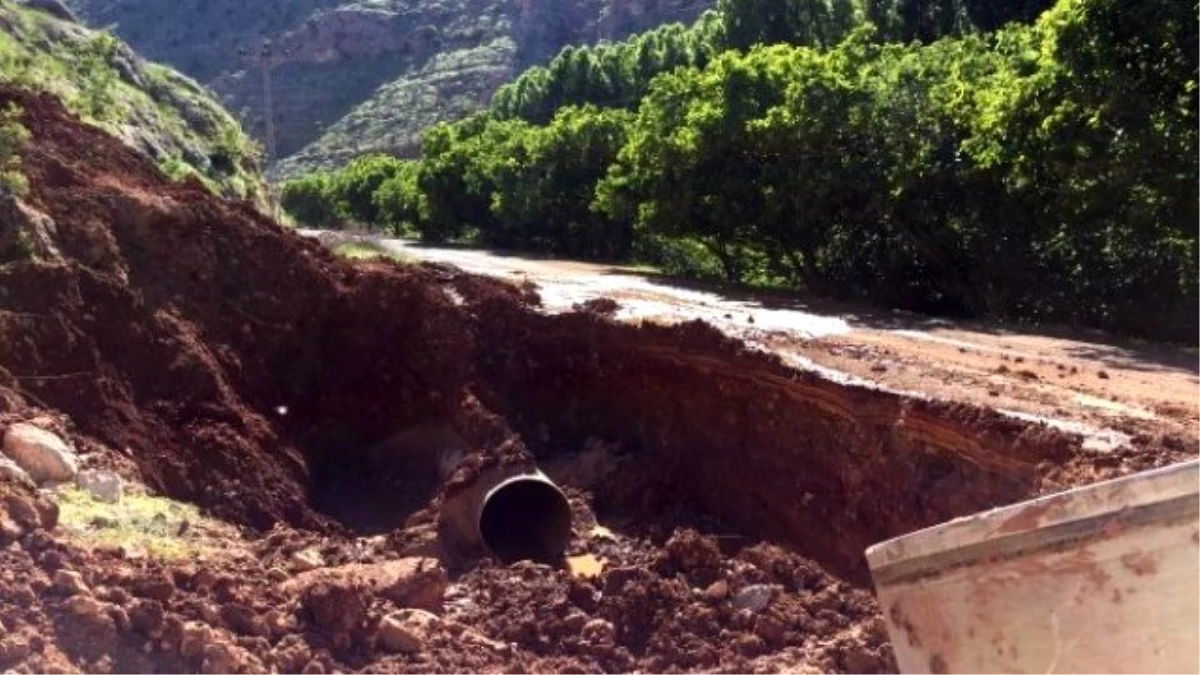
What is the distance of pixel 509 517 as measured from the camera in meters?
13.2

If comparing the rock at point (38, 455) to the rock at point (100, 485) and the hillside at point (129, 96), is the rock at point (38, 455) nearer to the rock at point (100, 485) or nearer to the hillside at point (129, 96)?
the rock at point (100, 485)

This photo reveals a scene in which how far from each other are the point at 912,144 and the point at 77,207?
37.3 ft

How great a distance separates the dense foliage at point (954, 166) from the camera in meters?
15.1

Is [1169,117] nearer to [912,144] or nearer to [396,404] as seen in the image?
[912,144]

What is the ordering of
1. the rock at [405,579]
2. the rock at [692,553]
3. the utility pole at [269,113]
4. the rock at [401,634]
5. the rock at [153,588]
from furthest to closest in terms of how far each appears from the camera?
1. the utility pole at [269,113]
2. the rock at [692,553]
3. the rock at [405,579]
4. the rock at [401,634]
5. the rock at [153,588]

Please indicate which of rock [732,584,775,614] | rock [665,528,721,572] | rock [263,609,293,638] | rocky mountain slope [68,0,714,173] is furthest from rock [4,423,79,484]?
rocky mountain slope [68,0,714,173]

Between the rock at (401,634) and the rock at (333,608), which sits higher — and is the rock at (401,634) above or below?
below

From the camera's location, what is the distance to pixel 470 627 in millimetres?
9578

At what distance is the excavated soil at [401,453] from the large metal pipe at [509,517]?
19 cm

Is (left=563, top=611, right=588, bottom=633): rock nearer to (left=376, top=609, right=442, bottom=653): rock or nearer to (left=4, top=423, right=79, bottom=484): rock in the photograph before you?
(left=376, top=609, right=442, bottom=653): rock

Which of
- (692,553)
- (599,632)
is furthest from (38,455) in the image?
(692,553)

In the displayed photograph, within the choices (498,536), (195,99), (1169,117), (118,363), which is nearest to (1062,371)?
(1169,117)

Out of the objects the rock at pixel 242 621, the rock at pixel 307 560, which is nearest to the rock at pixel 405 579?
the rock at pixel 307 560

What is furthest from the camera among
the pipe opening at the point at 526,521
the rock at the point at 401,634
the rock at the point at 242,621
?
the pipe opening at the point at 526,521
